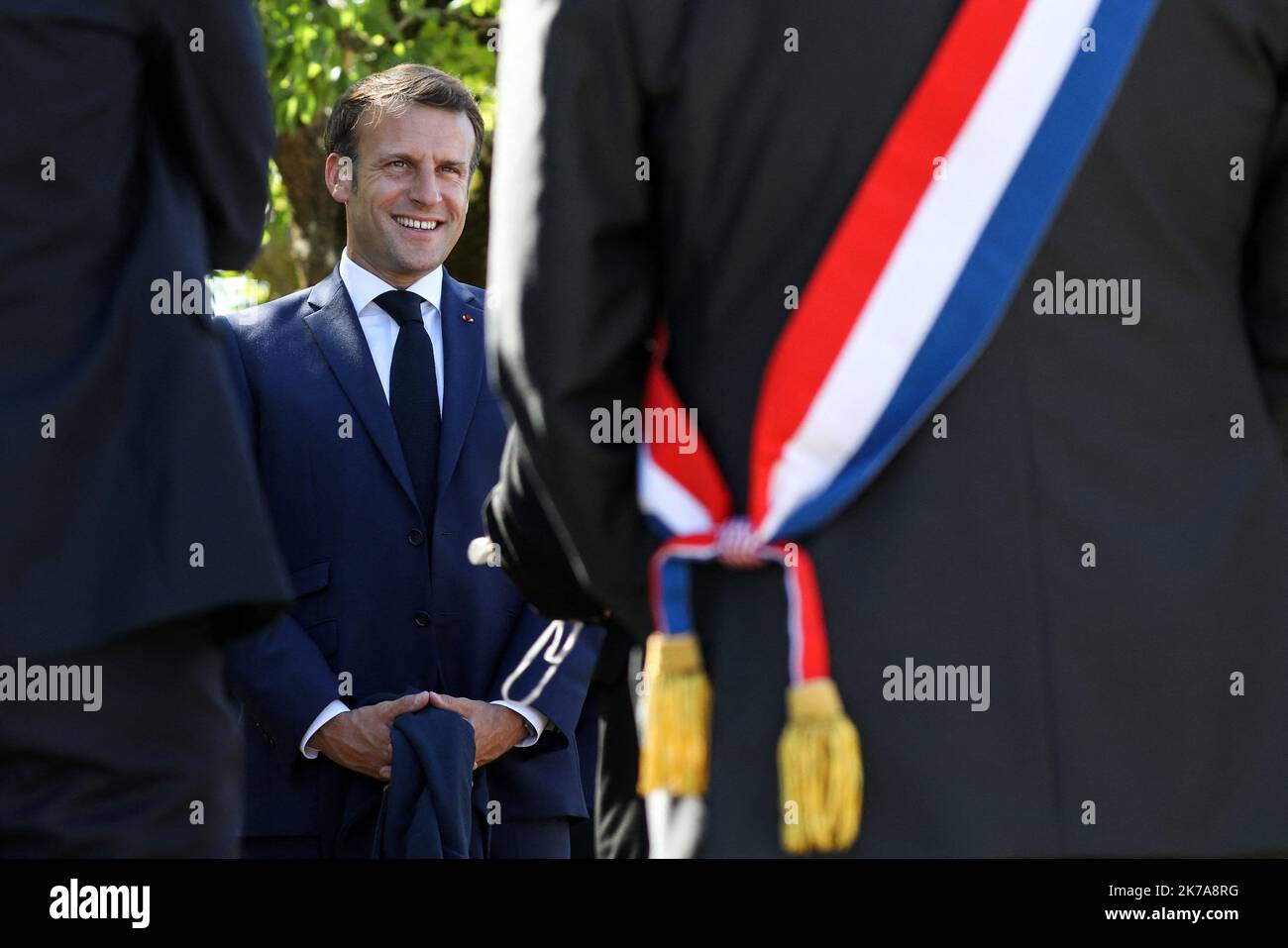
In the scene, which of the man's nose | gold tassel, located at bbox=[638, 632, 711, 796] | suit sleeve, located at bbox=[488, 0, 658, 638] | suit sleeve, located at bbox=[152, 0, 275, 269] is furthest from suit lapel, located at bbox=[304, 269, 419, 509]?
gold tassel, located at bbox=[638, 632, 711, 796]

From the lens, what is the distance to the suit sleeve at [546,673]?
4.36m

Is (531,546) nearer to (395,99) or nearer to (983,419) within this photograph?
(983,419)

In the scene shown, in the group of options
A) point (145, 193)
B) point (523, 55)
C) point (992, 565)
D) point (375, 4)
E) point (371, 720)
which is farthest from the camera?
point (375, 4)

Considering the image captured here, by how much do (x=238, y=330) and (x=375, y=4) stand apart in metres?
4.39

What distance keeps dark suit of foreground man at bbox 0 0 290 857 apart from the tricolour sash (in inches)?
24.7

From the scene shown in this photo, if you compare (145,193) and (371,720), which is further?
(371,720)

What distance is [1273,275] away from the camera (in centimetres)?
257

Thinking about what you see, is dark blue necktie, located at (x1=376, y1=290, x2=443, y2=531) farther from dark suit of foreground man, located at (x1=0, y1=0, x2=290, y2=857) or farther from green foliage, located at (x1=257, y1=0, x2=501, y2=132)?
green foliage, located at (x1=257, y1=0, x2=501, y2=132)

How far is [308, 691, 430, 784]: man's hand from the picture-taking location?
416 centimetres

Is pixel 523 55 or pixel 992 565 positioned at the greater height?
pixel 523 55

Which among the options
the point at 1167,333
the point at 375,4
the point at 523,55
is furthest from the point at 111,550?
the point at 375,4

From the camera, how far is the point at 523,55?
256 centimetres

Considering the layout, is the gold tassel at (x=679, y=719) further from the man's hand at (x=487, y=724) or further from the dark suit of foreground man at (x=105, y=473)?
the man's hand at (x=487, y=724)

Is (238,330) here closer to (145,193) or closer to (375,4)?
(145,193)
